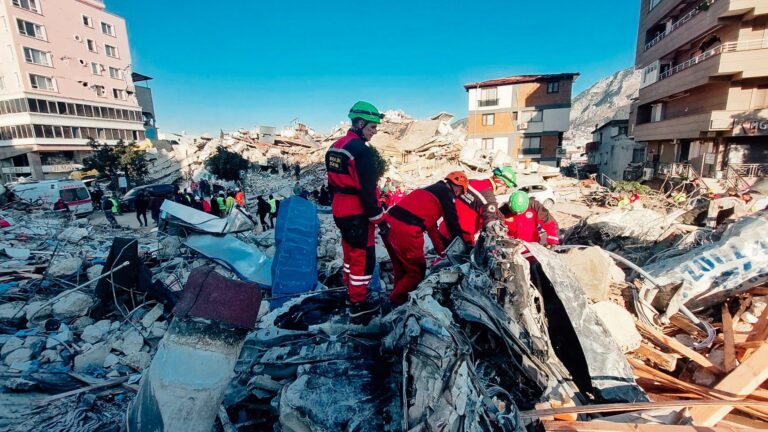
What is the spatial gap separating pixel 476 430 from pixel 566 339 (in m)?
1.47

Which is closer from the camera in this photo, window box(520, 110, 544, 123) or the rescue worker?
the rescue worker

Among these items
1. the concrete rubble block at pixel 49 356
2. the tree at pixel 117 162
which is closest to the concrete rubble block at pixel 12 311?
the concrete rubble block at pixel 49 356

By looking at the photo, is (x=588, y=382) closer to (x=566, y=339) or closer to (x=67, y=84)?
(x=566, y=339)

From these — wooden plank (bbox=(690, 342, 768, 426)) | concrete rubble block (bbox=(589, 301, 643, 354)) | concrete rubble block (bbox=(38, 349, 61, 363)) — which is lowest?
concrete rubble block (bbox=(38, 349, 61, 363))

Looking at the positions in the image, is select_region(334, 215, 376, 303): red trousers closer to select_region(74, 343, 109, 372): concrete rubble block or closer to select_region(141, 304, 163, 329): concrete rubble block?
select_region(74, 343, 109, 372): concrete rubble block

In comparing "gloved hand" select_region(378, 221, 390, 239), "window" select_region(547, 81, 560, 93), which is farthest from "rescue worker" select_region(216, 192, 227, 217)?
"window" select_region(547, 81, 560, 93)

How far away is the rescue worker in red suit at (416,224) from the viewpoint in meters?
3.31

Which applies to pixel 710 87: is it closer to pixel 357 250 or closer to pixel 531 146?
pixel 531 146

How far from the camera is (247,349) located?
244 centimetres

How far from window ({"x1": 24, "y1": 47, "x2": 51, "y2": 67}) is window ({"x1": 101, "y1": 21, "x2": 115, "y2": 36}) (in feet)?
21.2

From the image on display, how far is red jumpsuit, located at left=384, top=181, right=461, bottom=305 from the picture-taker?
3312mm

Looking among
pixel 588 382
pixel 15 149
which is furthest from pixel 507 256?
pixel 15 149

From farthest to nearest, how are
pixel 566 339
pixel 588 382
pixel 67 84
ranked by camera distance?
1. pixel 67 84
2. pixel 566 339
3. pixel 588 382

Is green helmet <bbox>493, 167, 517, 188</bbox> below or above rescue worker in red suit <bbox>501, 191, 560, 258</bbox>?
above
